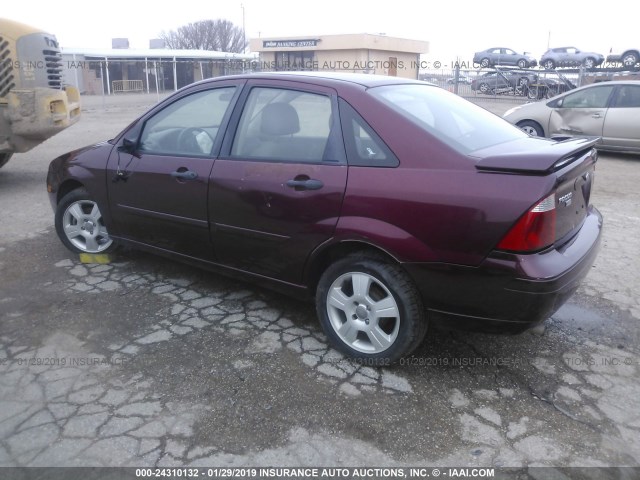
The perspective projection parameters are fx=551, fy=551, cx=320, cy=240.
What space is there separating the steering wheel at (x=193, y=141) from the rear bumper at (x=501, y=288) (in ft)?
5.80

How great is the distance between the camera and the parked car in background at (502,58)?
28516 millimetres

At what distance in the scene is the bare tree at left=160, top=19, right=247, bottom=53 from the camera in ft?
214

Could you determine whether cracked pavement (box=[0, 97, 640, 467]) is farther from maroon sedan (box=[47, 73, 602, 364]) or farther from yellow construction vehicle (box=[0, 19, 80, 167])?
yellow construction vehicle (box=[0, 19, 80, 167])

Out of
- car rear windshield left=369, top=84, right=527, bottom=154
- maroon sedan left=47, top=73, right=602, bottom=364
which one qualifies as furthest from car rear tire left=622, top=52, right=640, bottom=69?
maroon sedan left=47, top=73, right=602, bottom=364

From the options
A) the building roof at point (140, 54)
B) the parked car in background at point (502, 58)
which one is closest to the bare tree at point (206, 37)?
the building roof at point (140, 54)

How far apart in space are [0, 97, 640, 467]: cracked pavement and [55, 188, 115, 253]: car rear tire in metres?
0.38

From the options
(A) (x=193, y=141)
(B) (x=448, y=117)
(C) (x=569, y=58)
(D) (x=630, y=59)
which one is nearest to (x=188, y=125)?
(A) (x=193, y=141)

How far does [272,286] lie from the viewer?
369cm

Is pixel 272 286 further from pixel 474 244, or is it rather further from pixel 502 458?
pixel 502 458

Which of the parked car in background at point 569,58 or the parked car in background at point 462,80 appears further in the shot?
the parked car in background at point 569,58

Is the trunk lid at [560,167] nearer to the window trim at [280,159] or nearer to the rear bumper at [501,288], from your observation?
the rear bumper at [501,288]

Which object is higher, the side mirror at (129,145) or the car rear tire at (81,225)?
the side mirror at (129,145)

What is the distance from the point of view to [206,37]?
214 ft

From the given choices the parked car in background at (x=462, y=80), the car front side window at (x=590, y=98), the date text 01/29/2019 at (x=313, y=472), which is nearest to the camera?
the date text 01/29/2019 at (x=313, y=472)
